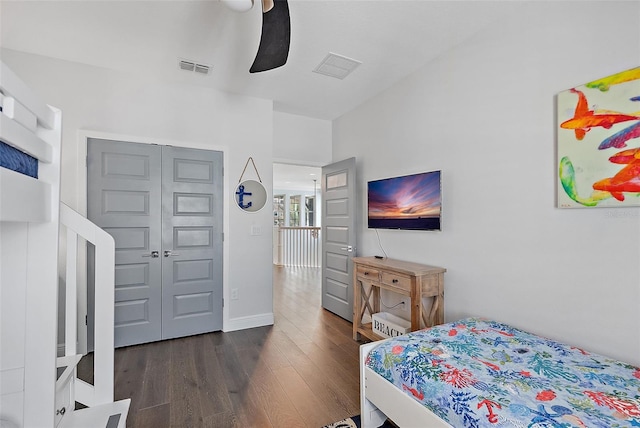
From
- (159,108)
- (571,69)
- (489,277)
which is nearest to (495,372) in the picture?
(489,277)

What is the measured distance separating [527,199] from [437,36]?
57.8 inches

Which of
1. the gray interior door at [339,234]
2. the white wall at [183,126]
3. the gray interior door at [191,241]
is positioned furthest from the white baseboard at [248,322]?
the gray interior door at [339,234]

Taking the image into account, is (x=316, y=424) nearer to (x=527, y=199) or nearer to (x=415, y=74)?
(x=527, y=199)

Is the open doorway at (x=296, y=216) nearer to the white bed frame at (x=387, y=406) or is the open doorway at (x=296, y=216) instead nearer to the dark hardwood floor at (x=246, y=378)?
the dark hardwood floor at (x=246, y=378)

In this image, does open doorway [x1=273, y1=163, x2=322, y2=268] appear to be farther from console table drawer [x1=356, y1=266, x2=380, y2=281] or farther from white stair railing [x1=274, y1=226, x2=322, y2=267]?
console table drawer [x1=356, y1=266, x2=380, y2=281]

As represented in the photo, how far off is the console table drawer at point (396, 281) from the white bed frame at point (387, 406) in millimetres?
777

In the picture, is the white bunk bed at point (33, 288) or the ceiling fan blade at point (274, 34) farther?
the ceiling fan blade at point (274, 34)

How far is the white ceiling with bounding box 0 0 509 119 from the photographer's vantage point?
6.68 feet

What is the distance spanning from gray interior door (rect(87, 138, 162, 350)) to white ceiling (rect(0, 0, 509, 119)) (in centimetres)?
86

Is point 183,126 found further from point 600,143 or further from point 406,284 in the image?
point 600,143

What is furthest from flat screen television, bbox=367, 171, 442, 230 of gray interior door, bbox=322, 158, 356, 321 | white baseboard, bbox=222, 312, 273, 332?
white baseboard, bbox=222, 312, 273, 332

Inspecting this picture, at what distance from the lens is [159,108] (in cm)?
309

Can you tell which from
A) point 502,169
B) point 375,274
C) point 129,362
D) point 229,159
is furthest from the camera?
point 229,159

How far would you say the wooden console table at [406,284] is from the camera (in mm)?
2387
